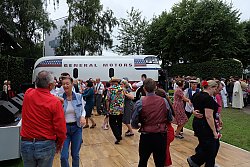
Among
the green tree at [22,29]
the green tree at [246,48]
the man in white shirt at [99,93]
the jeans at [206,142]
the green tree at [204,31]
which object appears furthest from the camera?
the green tree at [246,48]

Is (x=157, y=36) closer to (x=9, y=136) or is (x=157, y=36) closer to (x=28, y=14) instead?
(x=28, y=14)

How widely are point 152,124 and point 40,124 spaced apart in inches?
61.5

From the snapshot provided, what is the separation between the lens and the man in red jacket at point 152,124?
3297 millimetres

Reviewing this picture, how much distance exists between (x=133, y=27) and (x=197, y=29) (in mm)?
11484

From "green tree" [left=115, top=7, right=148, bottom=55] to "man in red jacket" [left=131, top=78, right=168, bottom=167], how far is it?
2951 centimetres

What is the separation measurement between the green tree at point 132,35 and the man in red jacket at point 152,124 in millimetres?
29510

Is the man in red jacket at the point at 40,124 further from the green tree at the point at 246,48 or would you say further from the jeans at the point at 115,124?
the green tree at the point at 246,48

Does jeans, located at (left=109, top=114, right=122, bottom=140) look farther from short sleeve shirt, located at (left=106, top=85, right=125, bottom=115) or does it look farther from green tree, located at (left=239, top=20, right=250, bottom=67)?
green tree, located at (left=239, top=20, right=250, bottom=67)

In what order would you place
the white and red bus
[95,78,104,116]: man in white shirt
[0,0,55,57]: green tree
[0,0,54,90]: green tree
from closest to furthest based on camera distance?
1. [95,78,104,116]: man in white shirt
2. the white and red bus
3. [0,0,54,90]: green tree
4. [0,0,55,57]: green tree

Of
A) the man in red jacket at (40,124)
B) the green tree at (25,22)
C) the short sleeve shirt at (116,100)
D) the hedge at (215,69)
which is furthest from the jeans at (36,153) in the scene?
the hedge at (215,69)

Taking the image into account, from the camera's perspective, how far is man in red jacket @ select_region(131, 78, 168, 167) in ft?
10.8

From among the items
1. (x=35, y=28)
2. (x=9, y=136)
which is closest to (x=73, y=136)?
(x=9, y=136)

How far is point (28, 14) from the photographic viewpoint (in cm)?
1959

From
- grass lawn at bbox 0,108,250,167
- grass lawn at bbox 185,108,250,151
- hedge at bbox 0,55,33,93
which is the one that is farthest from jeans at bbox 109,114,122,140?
hedge at bbox 0,55,33,93
